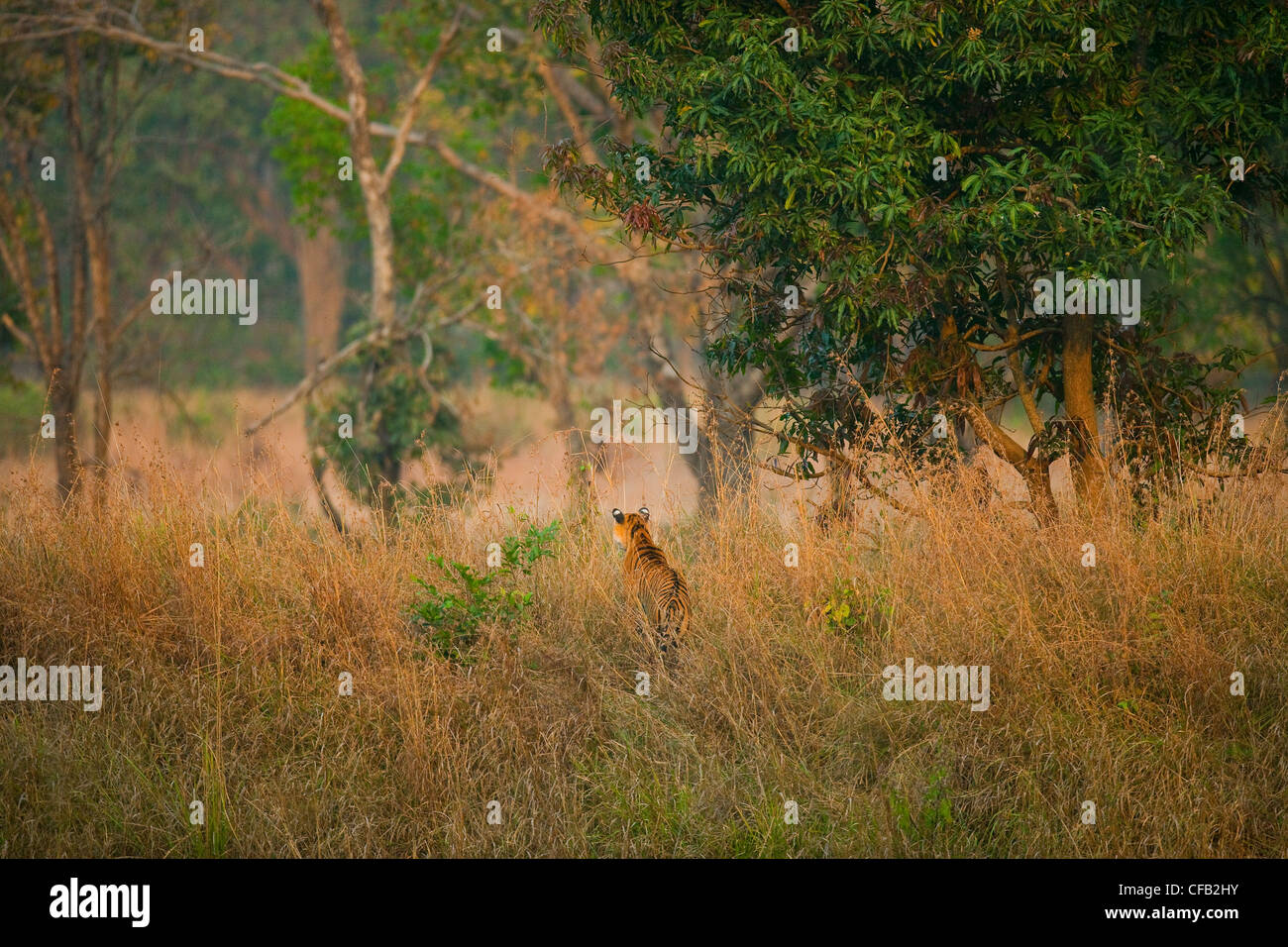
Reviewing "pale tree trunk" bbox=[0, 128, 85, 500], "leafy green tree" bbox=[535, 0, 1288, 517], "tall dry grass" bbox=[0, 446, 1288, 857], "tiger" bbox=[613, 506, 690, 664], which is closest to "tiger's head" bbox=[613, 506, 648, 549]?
"tiger" bbox=[613, 506, 690, 664]

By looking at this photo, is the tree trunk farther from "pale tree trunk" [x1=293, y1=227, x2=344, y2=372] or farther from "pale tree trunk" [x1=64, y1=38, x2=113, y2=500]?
"pale tree trunk" [x1=293, y1=227, x2=344, y2=372]

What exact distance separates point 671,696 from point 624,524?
38.4 inches

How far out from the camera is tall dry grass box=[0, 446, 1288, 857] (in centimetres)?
488

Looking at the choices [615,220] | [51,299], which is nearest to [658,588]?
[615,220]

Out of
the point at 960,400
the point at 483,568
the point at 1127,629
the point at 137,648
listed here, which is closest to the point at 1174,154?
the point at 960,400

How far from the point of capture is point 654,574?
578 cm

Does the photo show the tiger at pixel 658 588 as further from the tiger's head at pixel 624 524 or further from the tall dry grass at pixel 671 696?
the tall dry grass at pixel 671 696

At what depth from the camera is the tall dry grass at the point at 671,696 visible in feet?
16.0

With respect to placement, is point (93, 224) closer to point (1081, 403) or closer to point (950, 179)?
point (950, 179)

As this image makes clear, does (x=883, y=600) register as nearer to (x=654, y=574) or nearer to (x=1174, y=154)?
(x=654, y=574)

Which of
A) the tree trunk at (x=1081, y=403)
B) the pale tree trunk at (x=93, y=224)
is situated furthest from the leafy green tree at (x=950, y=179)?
the pale tree trunk at (x=93, y=224)

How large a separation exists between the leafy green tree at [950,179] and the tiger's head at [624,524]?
121cm

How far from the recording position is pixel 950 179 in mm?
6727

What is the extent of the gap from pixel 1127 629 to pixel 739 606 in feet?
5.59
